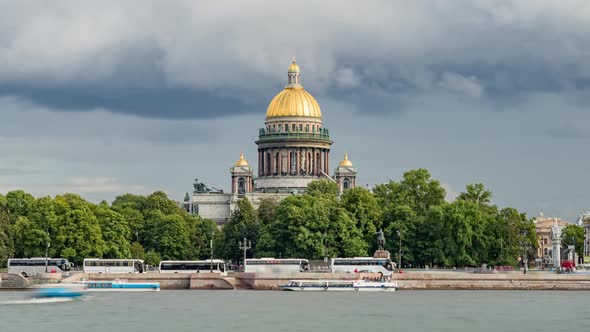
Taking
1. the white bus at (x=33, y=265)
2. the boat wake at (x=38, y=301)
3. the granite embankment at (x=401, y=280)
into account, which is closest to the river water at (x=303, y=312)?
the boat wake at (x=38, y=301)

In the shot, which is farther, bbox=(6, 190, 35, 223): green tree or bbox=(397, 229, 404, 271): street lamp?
bbox=(6, 190, 35, 223): green tree

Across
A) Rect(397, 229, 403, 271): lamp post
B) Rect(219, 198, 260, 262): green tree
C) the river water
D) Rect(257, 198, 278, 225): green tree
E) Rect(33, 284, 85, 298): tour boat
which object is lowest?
the river water

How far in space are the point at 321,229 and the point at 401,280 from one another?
27.7 metres

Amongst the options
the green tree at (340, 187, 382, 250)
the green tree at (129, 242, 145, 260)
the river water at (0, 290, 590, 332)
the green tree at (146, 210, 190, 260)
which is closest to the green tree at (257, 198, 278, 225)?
the green tree at (146, 210, 190, 260)

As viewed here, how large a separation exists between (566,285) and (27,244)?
50183mm

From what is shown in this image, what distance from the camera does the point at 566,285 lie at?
121 metres

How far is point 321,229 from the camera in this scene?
496 feet

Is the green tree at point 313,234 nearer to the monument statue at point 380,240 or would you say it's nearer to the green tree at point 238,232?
the monument statue at point 380,240

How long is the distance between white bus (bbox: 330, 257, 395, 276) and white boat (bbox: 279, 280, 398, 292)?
17.5 feet

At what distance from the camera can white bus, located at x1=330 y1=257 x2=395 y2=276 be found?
425 feet

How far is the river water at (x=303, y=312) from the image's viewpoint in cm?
8856

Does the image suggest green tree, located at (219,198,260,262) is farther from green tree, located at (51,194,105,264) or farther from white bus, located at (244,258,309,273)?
white bus, located at (244,258,309,273)

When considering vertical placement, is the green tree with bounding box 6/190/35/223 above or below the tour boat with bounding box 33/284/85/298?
above

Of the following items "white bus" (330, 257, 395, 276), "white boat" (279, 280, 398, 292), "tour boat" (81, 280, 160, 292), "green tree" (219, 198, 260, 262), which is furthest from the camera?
"green tree" (219, 198, 260, 262)
